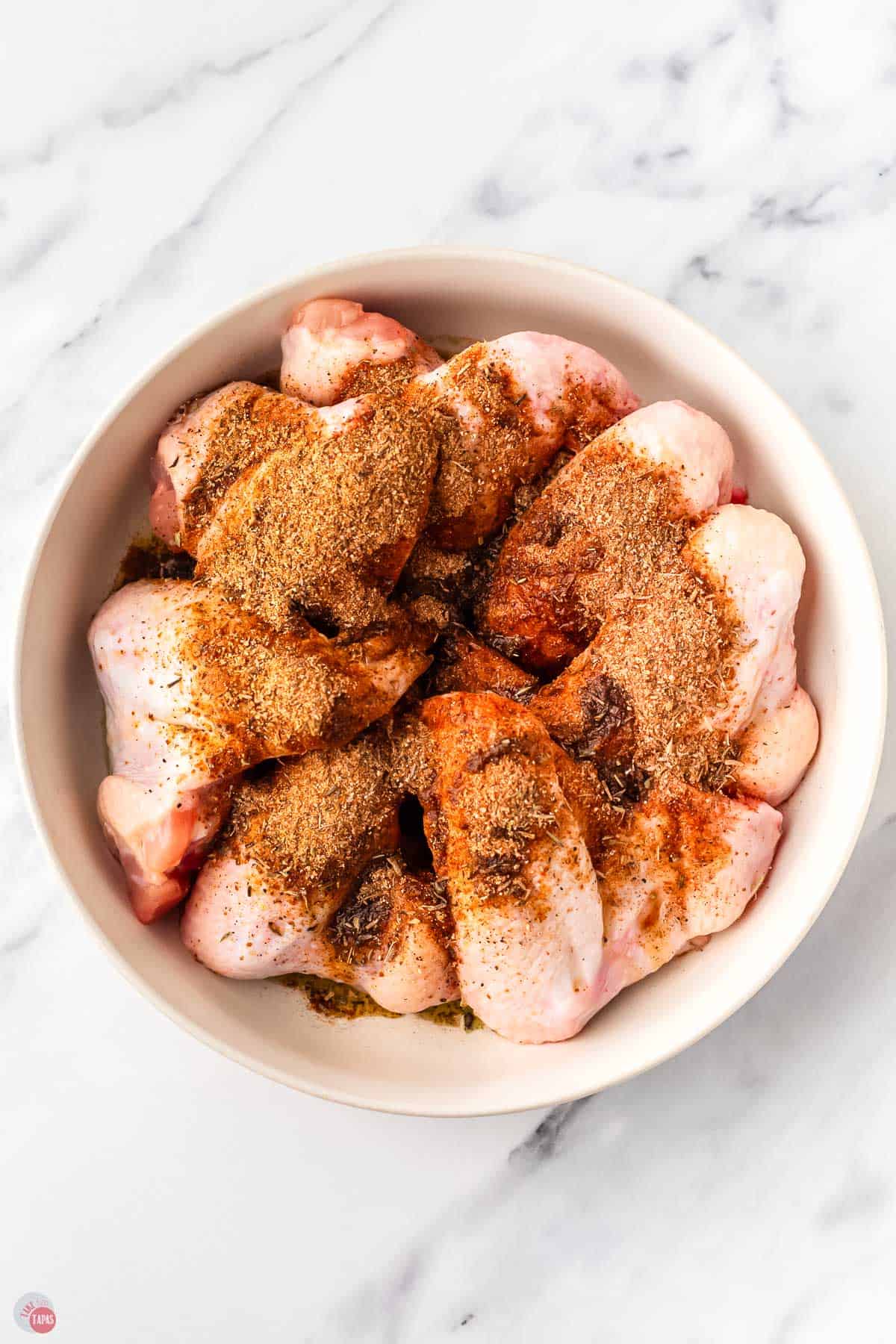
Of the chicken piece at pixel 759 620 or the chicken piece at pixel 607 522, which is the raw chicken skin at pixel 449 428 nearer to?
the chicken piece at pixel 607 522

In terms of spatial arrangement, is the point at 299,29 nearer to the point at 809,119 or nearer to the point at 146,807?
the point at 809,119

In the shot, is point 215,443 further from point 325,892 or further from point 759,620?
point 759,620

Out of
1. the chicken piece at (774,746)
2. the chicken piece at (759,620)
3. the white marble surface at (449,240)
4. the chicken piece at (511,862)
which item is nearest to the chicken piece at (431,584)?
the chicken piece at (511,862)

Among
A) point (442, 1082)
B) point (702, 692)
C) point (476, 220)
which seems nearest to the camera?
point (702, 692)

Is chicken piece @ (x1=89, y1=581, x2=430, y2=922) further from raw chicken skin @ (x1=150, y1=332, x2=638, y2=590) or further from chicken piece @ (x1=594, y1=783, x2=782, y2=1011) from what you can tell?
chicken piece @ (x1=594, y1=783, x2=782, y2=1011)

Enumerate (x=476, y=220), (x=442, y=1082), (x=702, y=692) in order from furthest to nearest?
(x=476, y=220) → (x=442, y=1082) → (x=702, y=692)

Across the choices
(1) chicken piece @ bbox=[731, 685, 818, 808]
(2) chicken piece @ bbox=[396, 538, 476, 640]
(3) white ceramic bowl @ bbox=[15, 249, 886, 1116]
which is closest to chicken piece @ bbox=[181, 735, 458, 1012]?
(3) white ceramic bowl @ bbox=[15, 249, 886, 1116]

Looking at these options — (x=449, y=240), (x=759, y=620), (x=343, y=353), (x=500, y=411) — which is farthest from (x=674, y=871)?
(x=449, y=240)

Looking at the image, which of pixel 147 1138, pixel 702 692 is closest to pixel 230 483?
pixel 702 692
